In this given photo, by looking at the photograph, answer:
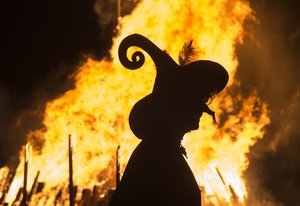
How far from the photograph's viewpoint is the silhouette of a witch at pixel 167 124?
3.10 m

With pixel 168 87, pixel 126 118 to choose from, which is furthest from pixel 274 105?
pixel 168 87

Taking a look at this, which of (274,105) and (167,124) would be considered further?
(274,105)

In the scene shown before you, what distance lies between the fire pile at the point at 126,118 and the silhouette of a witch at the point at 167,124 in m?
9.81

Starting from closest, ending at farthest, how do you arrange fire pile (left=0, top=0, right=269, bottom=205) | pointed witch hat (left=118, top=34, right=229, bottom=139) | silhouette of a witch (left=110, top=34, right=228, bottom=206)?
silhouette of a witch (left=110, top=34, right=228, bottom=206)
pointed witch hat (left=118, top=34, right=229, bottom=139)
fire pile (left=0, top=0, right=269, bottom=205)

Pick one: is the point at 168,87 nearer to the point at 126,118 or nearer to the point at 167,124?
the point at 167,124

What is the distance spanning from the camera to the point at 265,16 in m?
15.0

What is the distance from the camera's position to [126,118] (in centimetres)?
1408

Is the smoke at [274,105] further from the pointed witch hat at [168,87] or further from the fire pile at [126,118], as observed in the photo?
the pointed witch hat at [168,87]

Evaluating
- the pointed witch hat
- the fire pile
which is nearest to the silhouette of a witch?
the pointed witch hat

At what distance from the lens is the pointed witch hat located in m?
3.37

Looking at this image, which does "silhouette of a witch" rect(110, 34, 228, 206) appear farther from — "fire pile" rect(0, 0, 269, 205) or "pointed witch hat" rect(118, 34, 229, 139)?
"fire pile" rect(0, 0, 269, 205)

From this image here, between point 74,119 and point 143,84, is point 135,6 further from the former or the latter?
point 74,119

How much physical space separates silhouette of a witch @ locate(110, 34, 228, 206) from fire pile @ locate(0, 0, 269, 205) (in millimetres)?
9809

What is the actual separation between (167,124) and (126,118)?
1078 centimetres
